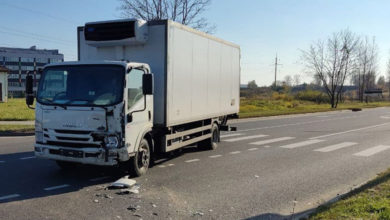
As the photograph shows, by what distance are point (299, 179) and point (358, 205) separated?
258 centimetres

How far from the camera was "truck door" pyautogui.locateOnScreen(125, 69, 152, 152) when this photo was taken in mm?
7133

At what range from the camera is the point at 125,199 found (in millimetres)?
6176

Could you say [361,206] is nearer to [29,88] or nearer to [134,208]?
[134,208]

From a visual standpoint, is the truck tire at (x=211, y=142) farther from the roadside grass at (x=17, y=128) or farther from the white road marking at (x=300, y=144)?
the roadside grass at (x=17, y=128)

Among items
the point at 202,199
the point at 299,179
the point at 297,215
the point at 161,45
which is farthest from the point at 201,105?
the point at 297,215

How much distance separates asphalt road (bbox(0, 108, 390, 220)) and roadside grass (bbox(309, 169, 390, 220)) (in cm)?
52

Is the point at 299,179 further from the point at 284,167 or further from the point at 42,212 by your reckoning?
the point at 42,212

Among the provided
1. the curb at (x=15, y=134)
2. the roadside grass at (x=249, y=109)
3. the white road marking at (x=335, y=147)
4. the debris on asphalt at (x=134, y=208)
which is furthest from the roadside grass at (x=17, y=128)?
the white road marking at (x=335, y=147)

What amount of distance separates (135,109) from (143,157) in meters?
1.22

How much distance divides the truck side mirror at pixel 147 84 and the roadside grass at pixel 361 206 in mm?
3790

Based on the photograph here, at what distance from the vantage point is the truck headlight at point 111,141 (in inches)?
271

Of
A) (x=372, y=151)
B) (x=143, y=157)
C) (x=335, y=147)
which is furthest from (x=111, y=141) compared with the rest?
(x=372, y=151)

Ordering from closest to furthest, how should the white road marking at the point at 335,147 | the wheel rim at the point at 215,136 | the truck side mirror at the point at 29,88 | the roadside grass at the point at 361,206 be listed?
1. the roadside grass at the point at 361,206
2. the truck side mirror at the point at 29,88
3. the wheel rim at the point at 215,136
4. the white road marking at the point at 335,147

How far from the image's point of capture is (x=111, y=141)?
6.89 m
